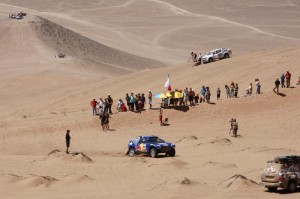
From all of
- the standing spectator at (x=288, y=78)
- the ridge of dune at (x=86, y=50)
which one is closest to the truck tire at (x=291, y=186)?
the standing spectator at (x=288, y=78)

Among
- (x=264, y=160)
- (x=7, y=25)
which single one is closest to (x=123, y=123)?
(x=264, y=160)

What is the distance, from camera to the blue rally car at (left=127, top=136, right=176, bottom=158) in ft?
103

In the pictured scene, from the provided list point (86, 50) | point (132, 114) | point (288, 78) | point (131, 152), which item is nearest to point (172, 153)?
point (131, 152)

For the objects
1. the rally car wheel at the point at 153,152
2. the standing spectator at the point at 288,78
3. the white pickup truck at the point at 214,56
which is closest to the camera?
the rally car wheel at the point at 153,152

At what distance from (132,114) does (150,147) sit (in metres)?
10.1

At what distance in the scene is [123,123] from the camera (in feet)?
134

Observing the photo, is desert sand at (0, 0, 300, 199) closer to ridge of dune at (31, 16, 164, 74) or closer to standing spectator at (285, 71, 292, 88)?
ridge of dune at (31, 16, 164, 74)

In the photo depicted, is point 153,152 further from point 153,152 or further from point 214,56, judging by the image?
point 214,56

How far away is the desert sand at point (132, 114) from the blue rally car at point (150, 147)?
29.0 inches

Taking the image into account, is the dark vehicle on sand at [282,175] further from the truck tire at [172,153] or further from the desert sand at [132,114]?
the truck tire at [172,153]

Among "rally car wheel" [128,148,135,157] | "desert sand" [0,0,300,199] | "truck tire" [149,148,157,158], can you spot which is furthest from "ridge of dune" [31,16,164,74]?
"truck tire" [149,148,157,158]

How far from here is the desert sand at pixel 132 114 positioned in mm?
24766

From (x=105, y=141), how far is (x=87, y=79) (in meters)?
30.3

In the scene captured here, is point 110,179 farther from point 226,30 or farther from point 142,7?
point 142,7
